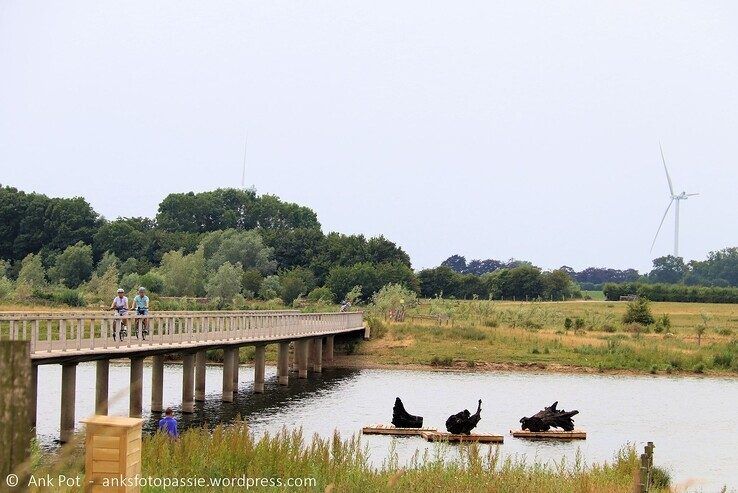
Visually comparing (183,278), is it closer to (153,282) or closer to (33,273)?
(153,282)

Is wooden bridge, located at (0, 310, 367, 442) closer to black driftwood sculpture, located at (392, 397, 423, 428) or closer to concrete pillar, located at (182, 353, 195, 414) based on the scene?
concrete pillar, located at (182, 353, 195, 414)

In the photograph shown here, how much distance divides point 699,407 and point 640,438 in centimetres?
1113

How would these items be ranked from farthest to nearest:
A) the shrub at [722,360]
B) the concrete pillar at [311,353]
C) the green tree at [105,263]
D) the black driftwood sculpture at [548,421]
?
the green tree at [105,263] < the shrub at [722,360] < the concrete pillar at [311,353] < the black driftwood sculpture at [548,421]

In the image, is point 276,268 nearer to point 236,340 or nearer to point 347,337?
point 347,337

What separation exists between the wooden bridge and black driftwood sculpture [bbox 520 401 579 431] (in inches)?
462

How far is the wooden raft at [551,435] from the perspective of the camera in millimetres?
36500

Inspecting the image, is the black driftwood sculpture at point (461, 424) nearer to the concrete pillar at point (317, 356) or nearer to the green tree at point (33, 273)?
the concrete pillar at point (317, 356)

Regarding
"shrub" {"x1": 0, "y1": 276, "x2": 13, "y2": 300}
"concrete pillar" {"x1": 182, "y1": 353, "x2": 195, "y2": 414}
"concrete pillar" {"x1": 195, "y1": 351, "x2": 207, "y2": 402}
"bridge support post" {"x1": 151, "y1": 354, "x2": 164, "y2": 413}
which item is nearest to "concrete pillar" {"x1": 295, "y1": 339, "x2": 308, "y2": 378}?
"concrete pillar" {"x1": 195, "y1": 351, "x2": 207, "y2": 402}

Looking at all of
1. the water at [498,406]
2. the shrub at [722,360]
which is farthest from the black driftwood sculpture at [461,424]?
the shrub at [722,360]

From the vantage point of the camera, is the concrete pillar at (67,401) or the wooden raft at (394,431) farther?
the wooden raft at (394,431)

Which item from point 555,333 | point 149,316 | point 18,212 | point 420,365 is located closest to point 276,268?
point 18,212

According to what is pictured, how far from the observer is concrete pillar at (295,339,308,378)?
196ft

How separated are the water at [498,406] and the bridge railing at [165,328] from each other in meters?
2.51

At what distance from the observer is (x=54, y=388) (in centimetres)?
4684
